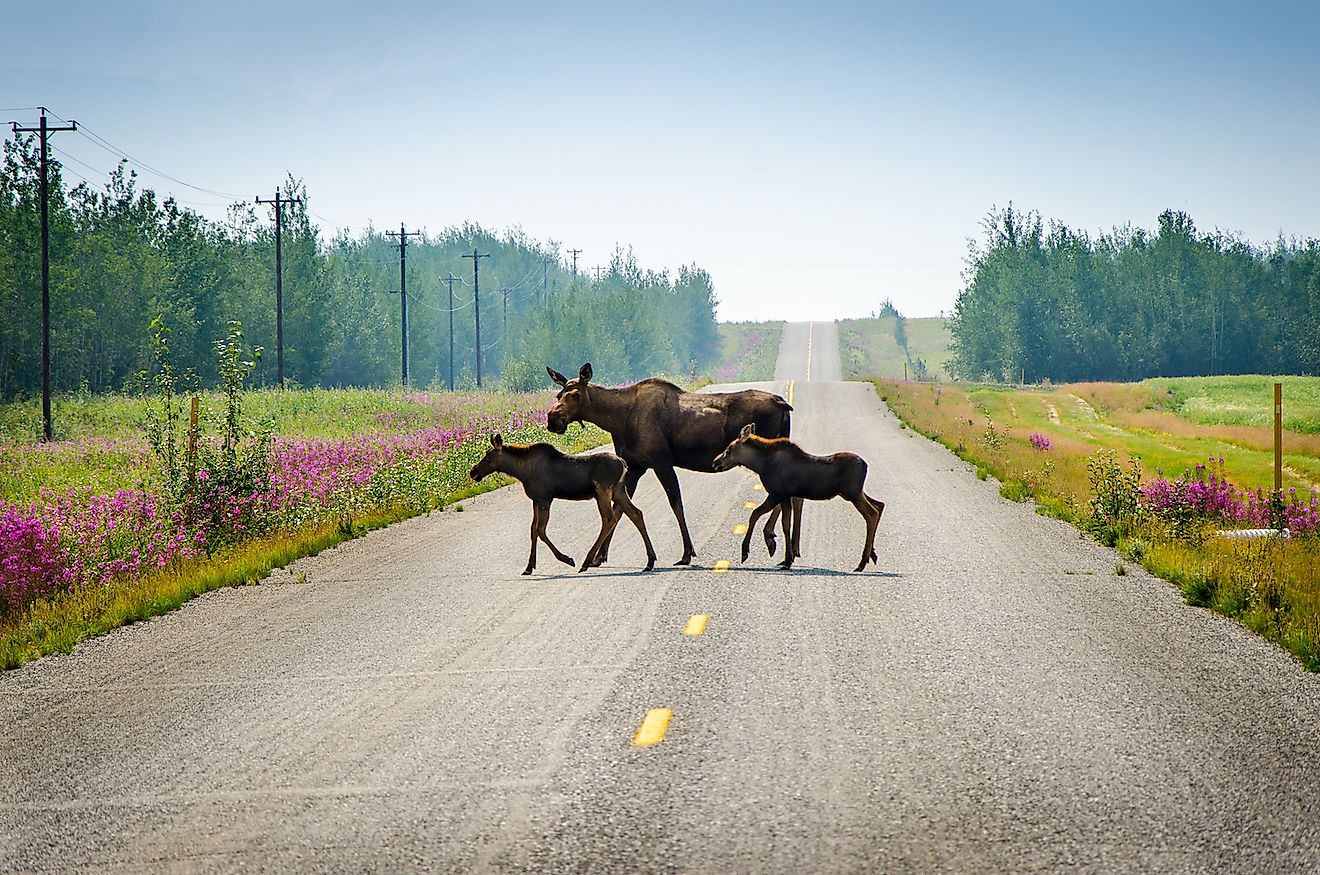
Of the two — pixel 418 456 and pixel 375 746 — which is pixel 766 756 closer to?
pixel 375 746

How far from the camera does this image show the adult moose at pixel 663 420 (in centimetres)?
1428

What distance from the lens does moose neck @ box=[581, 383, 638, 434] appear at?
563 inches

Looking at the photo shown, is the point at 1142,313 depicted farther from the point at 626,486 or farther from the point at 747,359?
the point at 626,486

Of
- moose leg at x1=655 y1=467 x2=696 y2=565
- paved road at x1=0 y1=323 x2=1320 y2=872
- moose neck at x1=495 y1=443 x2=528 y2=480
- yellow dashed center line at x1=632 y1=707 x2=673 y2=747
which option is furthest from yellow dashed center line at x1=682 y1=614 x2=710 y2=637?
moose neck at x1=495 y1=443 x2=528 y2=480

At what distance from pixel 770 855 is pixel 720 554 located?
9750 millimetres

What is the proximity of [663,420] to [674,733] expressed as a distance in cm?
782

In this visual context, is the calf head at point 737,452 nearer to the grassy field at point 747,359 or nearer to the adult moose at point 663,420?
the adult moose at point 663,420

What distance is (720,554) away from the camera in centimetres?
1477

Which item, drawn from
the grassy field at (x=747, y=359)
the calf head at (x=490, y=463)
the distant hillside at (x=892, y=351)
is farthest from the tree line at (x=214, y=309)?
the calf head at (x=490, y=463)

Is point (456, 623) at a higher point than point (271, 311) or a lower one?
lower

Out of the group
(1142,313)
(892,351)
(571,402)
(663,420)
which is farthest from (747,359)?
(571,402)

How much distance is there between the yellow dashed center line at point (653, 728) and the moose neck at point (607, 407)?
7.20 meters

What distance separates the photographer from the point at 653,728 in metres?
6.94

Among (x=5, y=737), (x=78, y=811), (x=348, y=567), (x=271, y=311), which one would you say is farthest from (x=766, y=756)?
(x=271, y=311)
